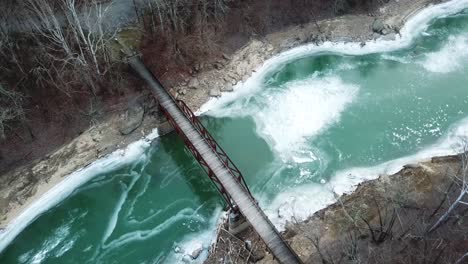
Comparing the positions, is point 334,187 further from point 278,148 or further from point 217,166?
point 217,166

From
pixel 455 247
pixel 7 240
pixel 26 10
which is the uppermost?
pixel 26 10

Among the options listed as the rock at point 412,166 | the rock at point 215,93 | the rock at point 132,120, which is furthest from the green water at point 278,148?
the rock at point 132,120

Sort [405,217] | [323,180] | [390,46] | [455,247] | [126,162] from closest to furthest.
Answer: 1. [455,247]
2. [405,217]
3. [323,180]
4. [126,162]
5. [390,46]

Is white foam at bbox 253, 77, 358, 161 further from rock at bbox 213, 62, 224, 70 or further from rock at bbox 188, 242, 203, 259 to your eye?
rock at bbox 188, 242, 203, 259

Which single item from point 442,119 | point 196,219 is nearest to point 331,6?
point 442,119

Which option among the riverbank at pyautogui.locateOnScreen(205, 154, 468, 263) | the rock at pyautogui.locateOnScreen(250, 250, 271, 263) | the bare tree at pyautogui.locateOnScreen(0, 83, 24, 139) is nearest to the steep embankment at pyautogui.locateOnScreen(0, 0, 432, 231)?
the bare tree at pyautogui.locateOnScreen(0, 83, 24, 139)

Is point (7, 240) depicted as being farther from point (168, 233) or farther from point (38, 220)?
point (168, 233)

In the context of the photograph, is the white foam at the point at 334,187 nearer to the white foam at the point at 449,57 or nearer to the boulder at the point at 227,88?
the white foam at the point at 449,57
